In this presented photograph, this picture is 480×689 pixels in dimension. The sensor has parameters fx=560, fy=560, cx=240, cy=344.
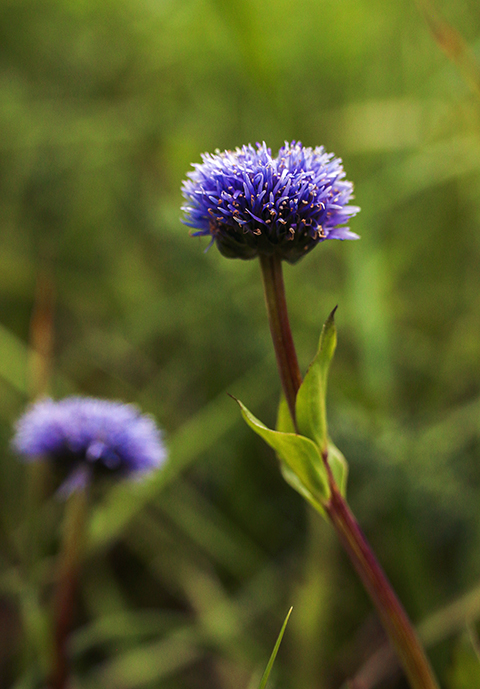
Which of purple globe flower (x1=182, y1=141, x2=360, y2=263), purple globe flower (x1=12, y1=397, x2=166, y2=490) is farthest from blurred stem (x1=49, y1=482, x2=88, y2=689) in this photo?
purple globe flower (x1=182, y1=141, x2=360, y2=263)

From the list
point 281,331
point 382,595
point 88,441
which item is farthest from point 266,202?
point 88,441

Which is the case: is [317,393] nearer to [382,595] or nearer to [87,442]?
[382,595]

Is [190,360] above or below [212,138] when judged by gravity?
below

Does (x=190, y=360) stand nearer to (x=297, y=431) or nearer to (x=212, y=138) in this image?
(x=212, y=138)

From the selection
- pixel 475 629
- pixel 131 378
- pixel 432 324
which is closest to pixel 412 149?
pixel 432 324

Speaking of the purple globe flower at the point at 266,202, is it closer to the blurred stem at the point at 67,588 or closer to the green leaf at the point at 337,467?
the green leaf at the point at 337,467

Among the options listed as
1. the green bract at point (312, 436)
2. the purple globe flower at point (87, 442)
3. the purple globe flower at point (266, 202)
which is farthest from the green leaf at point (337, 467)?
the purple globe flower at point (87, 442)
